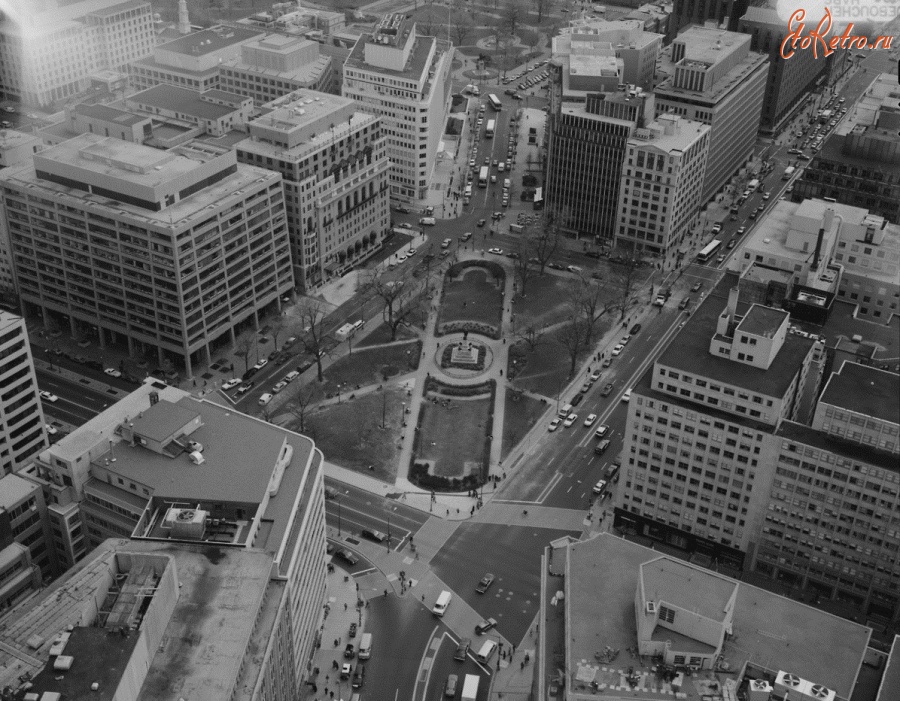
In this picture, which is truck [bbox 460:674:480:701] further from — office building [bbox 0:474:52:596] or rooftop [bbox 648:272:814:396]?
office building [bbox 0:474:52:596]

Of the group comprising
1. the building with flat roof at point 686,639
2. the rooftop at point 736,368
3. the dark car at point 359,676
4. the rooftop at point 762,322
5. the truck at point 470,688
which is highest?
the rooftop at point 762,322

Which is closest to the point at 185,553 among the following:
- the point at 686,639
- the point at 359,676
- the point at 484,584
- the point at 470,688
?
the point at 359,676

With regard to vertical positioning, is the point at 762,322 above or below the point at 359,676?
above

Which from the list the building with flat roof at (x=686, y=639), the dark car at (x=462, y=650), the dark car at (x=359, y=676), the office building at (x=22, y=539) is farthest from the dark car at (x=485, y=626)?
the office building at (x=22, y=539)

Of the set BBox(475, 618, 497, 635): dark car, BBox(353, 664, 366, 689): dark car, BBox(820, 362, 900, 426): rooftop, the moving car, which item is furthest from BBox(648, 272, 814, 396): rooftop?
BBox(353, 664, 366, 689): dark car

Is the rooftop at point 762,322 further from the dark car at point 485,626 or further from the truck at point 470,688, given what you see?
the truck at point 470,688

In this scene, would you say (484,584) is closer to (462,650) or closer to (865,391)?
(462,650)
